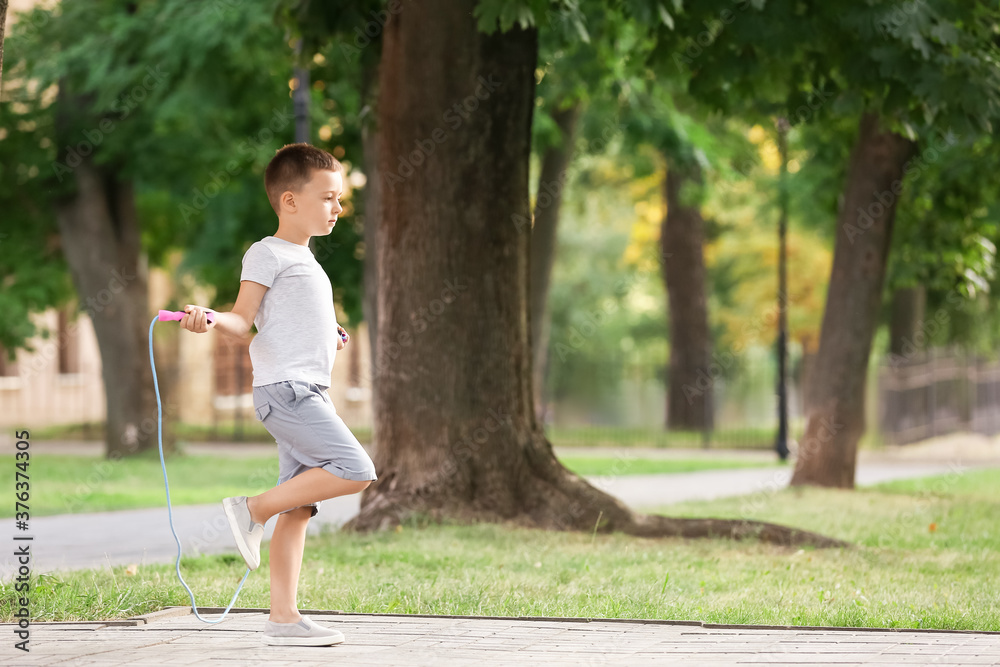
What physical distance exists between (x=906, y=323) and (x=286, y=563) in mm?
22543

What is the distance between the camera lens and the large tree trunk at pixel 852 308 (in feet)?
44.1

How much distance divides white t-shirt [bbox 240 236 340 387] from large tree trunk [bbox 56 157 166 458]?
1544 cm

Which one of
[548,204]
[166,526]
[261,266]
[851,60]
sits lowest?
[166,526]

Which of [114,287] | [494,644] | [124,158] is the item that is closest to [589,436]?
[114,287]

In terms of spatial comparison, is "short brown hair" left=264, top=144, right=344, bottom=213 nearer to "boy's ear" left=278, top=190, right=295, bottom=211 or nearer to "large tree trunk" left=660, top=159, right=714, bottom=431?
"boy's ear" left=278, top=190, right=295, bottom=211

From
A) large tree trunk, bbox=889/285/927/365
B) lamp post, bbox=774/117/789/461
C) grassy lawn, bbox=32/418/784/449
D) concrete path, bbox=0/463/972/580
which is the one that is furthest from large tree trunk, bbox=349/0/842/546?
large tree trunk, bbox=889/285/927/365

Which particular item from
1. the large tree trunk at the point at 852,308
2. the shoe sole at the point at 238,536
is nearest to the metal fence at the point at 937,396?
the large tree trunk at the point at 852,308

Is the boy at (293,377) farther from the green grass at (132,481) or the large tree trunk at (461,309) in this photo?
the green grass at (132,481)

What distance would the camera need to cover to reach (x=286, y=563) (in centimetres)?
498

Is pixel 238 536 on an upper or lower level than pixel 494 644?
upper

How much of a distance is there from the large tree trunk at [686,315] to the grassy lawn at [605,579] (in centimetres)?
1979

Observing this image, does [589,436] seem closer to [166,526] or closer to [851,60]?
[166,526]

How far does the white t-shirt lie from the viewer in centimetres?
484

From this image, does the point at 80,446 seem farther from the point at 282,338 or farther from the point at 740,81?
the point at 282,338
